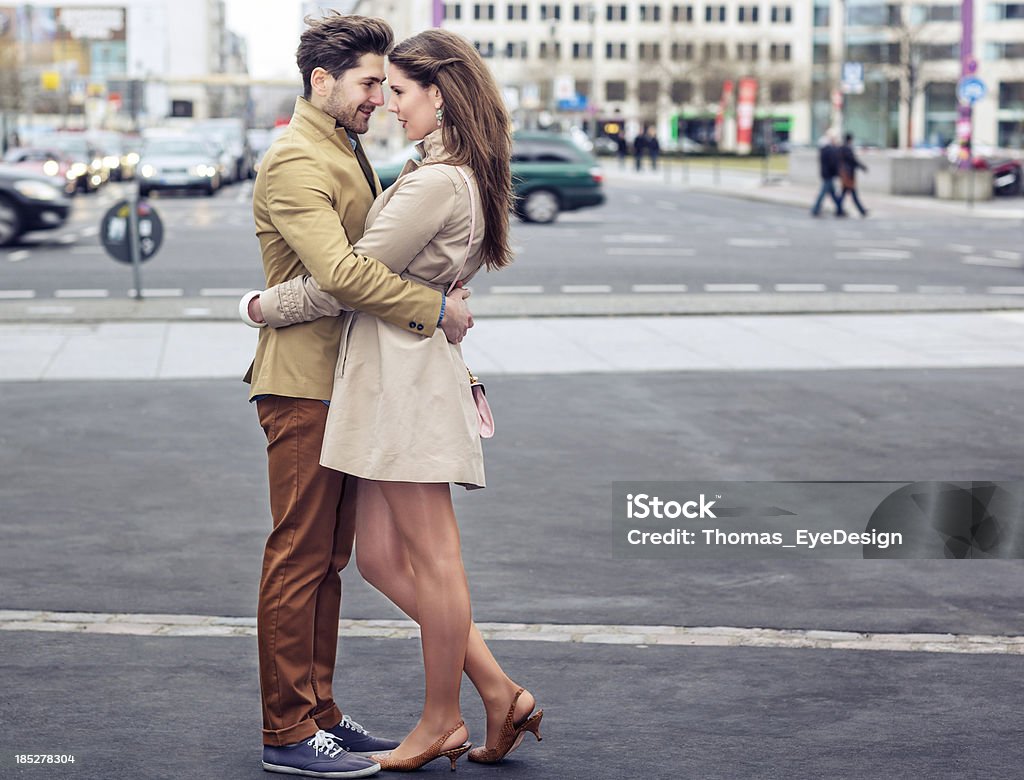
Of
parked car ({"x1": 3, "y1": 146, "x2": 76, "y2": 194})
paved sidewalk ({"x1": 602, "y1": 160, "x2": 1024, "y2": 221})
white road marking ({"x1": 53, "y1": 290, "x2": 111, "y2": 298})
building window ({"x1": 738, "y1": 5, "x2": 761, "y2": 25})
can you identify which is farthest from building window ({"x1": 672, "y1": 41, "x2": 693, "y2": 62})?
white road marking ({"x1": 53, "y1": 290, "x2": 111, "y2": 298})

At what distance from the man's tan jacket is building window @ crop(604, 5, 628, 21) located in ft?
451

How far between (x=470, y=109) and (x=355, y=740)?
5.16 ft

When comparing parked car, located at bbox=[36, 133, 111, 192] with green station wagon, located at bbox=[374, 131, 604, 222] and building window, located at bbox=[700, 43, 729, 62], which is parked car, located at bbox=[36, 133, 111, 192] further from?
building window, located at bbox=[700, 43, 729, 62]

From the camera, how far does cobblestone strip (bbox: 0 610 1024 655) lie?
5316mm

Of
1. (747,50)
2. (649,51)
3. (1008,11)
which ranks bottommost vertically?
(649,51)

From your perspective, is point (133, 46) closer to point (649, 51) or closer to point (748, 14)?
point (649, 51)

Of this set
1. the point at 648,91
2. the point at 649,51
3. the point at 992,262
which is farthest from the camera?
the point at 649,51

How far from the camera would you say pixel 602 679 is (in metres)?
4.93

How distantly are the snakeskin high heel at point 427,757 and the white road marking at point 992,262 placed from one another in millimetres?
19082

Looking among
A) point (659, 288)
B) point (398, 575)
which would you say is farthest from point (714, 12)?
point (398, 575)

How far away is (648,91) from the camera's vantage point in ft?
401

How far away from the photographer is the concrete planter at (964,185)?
4047cm

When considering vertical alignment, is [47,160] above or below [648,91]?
below

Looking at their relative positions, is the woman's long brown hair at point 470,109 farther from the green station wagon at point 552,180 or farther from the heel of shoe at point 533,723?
the green station wagon at point 552,180
